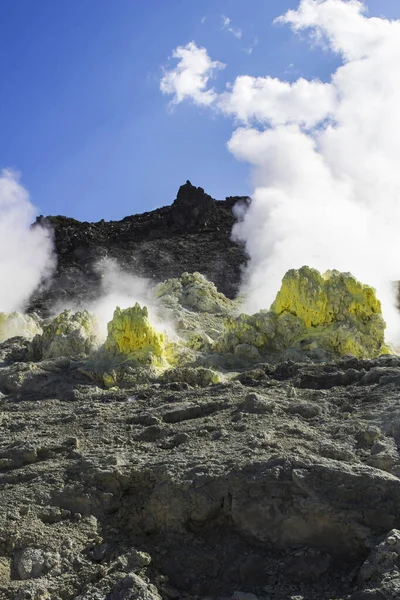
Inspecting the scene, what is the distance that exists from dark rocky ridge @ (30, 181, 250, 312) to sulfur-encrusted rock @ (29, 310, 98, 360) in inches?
588

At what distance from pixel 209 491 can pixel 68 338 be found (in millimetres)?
8948

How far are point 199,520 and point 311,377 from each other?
14.3 feet

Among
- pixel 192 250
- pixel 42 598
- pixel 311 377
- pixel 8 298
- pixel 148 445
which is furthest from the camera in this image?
pixel 192 250

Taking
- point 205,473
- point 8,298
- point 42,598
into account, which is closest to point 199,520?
point 205,473

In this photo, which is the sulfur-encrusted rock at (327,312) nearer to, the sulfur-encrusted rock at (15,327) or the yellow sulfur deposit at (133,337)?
the yellow sulfur deposit at (133,337)

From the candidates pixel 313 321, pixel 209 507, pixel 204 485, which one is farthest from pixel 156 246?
pixel 209 507

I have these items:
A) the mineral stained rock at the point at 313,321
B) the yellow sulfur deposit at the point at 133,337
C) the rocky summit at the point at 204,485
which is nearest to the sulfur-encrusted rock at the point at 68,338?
the yellow sulfur deposit at the point at 133,337

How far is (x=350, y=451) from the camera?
6.14 meters

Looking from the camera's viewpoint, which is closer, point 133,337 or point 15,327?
point 133,337

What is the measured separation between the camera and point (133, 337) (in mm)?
13125

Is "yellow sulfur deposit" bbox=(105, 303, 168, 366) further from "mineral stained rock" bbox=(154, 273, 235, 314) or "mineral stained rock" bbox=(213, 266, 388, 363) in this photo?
"mineral stained rock" bbox=(154, 273, 235, 314)

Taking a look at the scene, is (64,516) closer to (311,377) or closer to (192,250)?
(311,377)

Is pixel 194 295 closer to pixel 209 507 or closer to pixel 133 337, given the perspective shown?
pixel 133 337

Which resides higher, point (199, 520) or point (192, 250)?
point (192, 250)
